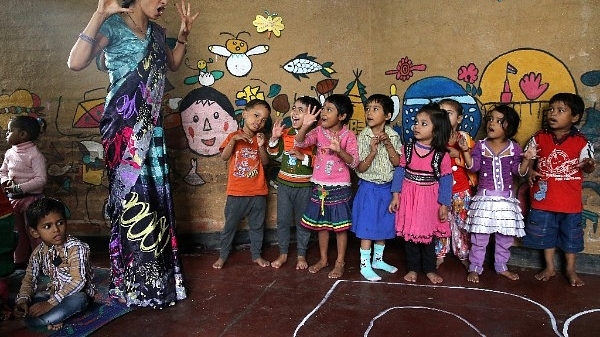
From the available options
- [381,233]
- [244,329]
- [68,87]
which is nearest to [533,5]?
[381,233]

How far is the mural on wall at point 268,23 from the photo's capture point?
4.56 metres

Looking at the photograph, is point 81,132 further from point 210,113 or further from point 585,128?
point 585,128

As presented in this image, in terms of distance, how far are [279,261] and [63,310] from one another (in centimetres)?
178

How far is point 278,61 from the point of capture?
4.64 m

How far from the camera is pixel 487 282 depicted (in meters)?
3.88

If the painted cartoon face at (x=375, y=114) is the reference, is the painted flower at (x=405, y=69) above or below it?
above

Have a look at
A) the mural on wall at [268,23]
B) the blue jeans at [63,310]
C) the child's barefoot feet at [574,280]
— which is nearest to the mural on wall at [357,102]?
the mural on wall at [268,23]

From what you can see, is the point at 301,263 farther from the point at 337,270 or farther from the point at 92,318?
the point at 92,318

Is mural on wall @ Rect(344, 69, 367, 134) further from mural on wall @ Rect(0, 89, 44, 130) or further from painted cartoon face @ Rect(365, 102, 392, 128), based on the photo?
mural on wall @ Rect(0, 89, 44, 130)

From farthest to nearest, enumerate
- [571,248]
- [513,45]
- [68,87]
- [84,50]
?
[68,87] < [513,45] < [571,248] < [84,50]

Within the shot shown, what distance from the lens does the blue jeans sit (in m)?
3.14

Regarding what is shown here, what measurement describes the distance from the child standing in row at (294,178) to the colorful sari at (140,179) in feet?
3.61

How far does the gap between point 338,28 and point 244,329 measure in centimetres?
298

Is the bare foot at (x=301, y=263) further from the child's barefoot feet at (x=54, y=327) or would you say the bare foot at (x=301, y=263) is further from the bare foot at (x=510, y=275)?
the child's barefoot feet at (x=54, y=327)
